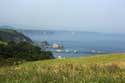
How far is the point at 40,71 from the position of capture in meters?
9.48

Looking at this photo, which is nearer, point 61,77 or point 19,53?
point 61,77

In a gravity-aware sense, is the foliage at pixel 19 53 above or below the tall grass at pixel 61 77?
below

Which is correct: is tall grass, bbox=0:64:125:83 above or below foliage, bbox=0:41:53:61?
above

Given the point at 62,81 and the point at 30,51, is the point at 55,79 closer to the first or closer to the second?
the point at 62,81

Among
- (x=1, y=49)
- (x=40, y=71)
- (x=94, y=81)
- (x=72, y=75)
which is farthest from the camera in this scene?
(x=1, y=49)

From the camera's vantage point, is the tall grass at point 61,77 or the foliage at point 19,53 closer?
the tall grass at point 61,77

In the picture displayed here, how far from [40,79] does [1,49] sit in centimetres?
7919

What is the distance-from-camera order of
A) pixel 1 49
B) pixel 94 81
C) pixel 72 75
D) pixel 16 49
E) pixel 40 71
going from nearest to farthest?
pixel 94 81 → pixel 72 75 → pixel 40 71 → pixel 1 49 → pixel 16 49

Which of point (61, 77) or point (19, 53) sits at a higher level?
point (61, 77)

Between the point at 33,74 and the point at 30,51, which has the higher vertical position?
the point at 33,74

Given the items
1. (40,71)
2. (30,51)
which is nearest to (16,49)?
(30,51)

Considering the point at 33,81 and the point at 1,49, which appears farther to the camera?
the point at 1,49

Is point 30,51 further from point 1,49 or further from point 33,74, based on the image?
point 33,74

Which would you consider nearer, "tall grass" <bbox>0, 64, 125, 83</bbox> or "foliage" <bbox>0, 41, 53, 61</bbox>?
"tall grass" <bbox>0, 64, 125, 83</bbox>
